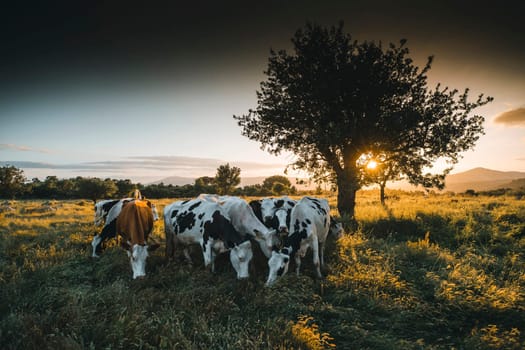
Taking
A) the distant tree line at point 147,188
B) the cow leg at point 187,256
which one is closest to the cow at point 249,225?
the cow leg at point 187,256

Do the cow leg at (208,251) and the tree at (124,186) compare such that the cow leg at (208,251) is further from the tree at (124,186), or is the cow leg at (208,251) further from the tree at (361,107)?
the tree at (124,186)

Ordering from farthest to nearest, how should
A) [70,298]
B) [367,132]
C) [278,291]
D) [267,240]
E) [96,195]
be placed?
[96,195]
[367,132]
[267,240]
[278,291]
[70,298]

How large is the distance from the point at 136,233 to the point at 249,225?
3462mm

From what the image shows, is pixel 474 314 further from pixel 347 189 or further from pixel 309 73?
pixel 309 73

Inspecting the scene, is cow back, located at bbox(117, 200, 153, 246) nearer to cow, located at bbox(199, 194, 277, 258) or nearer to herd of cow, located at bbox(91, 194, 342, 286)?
herd of cow, located at bbox(91, 194, 342, 286)

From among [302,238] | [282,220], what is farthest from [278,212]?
[302,238]

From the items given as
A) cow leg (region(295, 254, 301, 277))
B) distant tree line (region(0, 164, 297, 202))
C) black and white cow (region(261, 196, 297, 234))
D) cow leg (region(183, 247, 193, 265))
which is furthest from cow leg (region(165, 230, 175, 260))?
distant tree line (region(0, 164, 297, 202))

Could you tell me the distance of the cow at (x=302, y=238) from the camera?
767 cm

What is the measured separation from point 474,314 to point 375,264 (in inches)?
114

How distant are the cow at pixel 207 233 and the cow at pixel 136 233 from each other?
0.99 meters

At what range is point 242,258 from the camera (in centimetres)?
785

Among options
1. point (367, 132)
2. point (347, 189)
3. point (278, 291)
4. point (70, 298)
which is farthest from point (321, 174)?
point (70, 298)

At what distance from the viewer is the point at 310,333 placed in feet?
15.8

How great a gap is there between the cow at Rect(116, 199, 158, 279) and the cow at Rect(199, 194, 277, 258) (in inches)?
93.3
